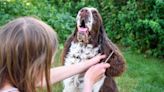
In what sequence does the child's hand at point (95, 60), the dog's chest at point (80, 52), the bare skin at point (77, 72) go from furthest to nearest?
1. the dog's chest at point (80, 52)
2. the child's hand at point (95, 60)
3. the bare skin at point (77, 72)

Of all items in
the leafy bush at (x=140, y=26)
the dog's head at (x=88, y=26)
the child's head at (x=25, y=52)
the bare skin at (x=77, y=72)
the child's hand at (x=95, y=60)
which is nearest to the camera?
the child's head at (x=25, y=52)

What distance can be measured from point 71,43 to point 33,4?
18.8 ft

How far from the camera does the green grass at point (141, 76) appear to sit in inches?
238

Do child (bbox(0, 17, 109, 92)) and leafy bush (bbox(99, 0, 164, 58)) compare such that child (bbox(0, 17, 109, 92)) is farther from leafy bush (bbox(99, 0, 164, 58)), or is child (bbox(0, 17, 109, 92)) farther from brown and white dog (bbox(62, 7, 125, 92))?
leafy bush (bbox(99, 0, 164, 58))

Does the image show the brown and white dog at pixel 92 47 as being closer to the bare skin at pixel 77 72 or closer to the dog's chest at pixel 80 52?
the dog's chest at pixel 80 52

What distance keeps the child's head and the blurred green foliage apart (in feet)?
16.5

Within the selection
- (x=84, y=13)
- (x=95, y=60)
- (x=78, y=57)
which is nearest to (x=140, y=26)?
(x=78, y=57)

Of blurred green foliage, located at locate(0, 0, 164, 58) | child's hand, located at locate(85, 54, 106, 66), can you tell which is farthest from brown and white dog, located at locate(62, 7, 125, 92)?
blurred green foliage, located at locate(0, 0, 164, 58)

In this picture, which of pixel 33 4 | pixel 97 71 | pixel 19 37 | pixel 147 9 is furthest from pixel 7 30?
pixel 33 4

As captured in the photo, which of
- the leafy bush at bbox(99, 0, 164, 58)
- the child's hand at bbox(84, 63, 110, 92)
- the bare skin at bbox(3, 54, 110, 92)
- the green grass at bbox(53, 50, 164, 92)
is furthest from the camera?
the leafy bush at bbox(99, 0, 164, 58)

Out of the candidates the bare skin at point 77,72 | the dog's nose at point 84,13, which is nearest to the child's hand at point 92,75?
the bare skin at point 77,72

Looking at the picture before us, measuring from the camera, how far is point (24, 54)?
1991 mm

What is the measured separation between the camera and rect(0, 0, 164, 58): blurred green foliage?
24.6 ft

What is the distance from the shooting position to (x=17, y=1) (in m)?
8.22
